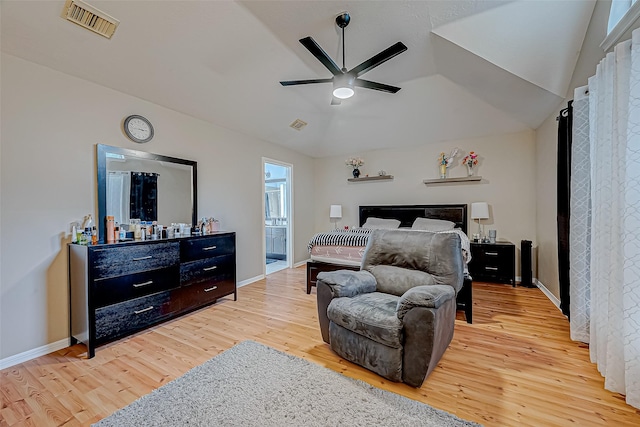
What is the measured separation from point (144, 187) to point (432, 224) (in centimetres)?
424

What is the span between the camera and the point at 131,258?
2555 mm

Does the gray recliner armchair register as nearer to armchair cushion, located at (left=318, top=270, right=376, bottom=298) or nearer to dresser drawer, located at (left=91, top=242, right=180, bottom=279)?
armchair cushion, located at (left=318, top=270, right=376, bottom=298)

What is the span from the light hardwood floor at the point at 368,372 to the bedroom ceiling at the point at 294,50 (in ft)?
8.35

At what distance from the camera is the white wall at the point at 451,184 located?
447 cm

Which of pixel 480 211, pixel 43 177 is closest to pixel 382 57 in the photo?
pixel 43 177

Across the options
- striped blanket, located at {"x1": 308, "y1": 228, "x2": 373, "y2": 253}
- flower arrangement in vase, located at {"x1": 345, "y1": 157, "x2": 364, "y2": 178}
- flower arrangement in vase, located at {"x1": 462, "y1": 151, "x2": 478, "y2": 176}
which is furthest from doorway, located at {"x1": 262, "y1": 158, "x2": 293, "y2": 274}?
flower arrangement in vase, located at {"x1": 462, "y1": 151, "x2": 478, "y2": 176}

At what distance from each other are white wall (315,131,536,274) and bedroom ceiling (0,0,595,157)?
0.63m

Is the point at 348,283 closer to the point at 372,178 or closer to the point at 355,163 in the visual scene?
the point at 372,178

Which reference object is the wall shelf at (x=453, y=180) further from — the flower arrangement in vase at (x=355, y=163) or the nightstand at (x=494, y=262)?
the flower arrangement in vase at (x=355, y=163)

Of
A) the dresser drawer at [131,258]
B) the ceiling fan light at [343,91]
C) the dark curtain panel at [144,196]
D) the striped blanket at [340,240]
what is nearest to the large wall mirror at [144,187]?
the dark curtain panel at [144,196]

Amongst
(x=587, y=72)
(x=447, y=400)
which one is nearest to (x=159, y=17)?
(x=447, y=400)

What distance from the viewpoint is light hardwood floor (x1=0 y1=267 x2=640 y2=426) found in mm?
1649

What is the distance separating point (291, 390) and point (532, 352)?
2.02m

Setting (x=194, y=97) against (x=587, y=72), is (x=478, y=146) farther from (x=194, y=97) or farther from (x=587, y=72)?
(x=194, y=97)
